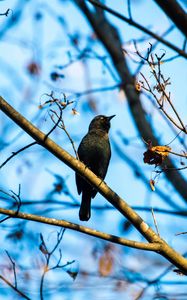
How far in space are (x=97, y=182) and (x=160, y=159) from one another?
1.54ft

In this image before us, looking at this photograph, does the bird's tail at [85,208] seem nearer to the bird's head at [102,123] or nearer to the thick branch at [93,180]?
the bird's head at [102,123]

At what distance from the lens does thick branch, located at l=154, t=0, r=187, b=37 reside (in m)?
4.10

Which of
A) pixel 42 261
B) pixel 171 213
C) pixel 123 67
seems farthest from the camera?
pixel 123 67

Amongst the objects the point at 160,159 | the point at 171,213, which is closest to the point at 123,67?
the point at 171,213

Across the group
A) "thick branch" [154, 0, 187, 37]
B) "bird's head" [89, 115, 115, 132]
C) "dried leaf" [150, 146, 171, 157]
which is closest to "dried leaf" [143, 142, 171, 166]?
"dried leaf" [150, 146, 171, 157]

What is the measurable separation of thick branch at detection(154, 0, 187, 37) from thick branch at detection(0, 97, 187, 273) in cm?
146

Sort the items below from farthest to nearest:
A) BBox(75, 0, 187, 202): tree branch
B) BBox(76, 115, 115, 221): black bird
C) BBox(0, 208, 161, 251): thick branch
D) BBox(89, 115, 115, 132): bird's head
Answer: BBox(89, 115, 115, 132): bird's head < BBox(75, 0, 187, 202): tree branch < BBox(76, 115, 115, 221): black bird < BBox(0, 208, 161, 251): thick branch

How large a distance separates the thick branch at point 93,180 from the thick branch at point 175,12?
1.46 m

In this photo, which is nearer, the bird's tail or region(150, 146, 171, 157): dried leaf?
region(150, 146, 171, 157): dried leaf

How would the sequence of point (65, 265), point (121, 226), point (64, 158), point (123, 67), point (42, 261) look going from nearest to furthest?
point (64, 158)
point (65, 265)
point (42, 261)
point (121, 226)
point (123, 67)

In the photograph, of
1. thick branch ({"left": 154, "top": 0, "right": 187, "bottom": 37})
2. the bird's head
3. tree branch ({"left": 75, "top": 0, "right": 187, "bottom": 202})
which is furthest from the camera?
the bird's head

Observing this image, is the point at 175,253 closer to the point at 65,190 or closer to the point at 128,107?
the point at 65,190

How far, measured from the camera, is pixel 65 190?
5746mm

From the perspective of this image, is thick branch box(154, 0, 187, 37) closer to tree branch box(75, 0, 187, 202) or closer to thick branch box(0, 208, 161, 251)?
thick branch box(0, 208, 161, 251)
